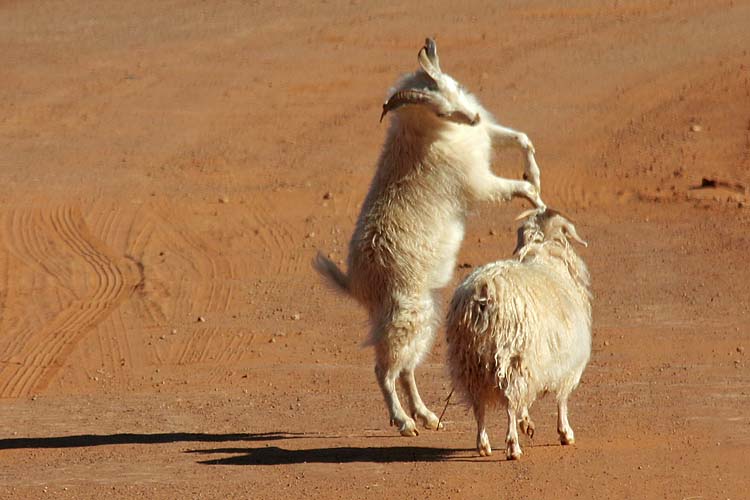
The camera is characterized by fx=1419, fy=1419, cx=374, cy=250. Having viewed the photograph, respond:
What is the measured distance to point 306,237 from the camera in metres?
17.2

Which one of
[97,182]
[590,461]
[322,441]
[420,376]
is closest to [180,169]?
[97,182]

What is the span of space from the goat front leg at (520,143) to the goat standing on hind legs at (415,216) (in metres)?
0.02

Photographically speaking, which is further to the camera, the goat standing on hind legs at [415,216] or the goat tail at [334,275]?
the goat tail at [334,275]

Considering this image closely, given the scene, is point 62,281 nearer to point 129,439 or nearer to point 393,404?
→ point 129,439

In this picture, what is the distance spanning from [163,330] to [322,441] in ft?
14.7

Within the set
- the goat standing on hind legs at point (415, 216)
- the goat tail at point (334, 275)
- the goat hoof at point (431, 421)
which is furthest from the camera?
the goat tail at point (334, 275)

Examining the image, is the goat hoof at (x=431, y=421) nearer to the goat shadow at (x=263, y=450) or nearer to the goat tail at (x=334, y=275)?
the goat shadow at (x=263, y=450)

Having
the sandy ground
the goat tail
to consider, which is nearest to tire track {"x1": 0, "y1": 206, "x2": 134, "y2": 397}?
the sandy ground

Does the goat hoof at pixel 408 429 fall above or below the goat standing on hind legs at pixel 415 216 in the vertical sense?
below

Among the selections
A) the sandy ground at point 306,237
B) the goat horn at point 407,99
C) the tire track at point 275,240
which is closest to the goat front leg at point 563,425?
the sandy ground at point 306,237

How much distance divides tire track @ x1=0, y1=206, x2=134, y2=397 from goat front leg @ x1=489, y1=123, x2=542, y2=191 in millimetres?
4789

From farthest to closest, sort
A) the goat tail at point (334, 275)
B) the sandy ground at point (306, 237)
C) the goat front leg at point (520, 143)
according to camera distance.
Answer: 1. the goat front leg at point (520, 143)
2. the goat tail at point (334, 275)
3. the sandy ground at point (306, 237)

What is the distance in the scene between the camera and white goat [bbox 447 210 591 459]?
9195mm

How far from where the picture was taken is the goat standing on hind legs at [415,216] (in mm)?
10508
